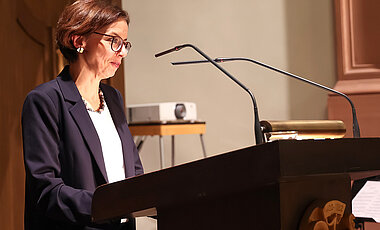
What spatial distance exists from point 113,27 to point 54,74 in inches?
72.5

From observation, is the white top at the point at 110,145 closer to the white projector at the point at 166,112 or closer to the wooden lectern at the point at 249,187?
the wooden lectern at the point at 249,187

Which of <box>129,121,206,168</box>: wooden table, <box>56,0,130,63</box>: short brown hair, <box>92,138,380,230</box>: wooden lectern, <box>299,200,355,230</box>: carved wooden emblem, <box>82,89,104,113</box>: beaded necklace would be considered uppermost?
<box>56,0,130,63</box>: short brown hair

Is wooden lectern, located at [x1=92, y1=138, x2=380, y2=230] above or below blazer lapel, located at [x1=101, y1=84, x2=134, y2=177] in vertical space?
below

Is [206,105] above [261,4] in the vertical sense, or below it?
below

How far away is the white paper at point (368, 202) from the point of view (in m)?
1.89

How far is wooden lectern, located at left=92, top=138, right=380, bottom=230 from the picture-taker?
887 mm

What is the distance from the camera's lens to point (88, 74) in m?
1.67

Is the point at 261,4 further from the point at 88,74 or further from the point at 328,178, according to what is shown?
the point at 328,178

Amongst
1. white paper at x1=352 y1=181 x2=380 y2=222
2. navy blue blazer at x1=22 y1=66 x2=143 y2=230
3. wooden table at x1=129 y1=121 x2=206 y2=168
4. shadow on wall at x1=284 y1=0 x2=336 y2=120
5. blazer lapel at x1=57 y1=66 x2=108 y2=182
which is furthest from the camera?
shadow on wall at x1=284 y1=0 x2=336 y2=120

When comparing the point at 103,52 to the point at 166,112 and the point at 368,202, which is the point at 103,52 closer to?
the point at 368,202

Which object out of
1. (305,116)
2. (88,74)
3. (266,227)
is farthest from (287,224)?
(305,116)

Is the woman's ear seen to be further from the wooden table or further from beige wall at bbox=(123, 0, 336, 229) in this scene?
beige wall at bbox=(123, 0, 336, 229)

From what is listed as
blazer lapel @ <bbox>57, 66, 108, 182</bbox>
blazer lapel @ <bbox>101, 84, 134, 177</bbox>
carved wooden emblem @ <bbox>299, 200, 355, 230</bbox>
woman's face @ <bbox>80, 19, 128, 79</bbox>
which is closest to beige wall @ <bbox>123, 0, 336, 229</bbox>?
blazer lapel @ <bbox>101, 84, 134, 177</bbox>

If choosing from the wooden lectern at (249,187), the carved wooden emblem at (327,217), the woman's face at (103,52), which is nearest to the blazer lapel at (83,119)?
the woman's face at (103,52)
